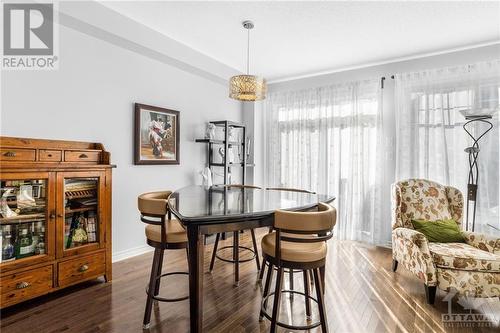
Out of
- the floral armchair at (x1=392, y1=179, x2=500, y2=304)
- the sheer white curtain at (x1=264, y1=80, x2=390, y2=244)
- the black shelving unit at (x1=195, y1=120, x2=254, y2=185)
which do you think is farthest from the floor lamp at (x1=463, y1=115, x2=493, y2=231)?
the black shelving unit at (x1=195, y1=120, x2=254, y2=185)

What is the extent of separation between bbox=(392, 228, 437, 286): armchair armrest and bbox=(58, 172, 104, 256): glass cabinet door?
2.92m

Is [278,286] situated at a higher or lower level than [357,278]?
higher

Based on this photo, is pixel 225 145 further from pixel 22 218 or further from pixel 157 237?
pixel 22 218

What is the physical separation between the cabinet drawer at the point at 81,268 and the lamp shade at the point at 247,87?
209 centimetres

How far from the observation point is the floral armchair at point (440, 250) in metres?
2.27

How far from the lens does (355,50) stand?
12.3ft

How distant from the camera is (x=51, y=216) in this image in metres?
2.36

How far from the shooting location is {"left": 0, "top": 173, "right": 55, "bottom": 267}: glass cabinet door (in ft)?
7.04

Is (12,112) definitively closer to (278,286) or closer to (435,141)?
(278,286)

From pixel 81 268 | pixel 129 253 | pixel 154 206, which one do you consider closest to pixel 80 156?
pixel 81 268

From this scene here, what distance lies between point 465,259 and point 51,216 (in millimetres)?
3443

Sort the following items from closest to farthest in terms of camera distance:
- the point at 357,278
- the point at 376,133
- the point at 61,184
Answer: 1. the point at 61,184
2. the point at 357,278
3. the point at 376,133

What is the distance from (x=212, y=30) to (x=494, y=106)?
3489 mm

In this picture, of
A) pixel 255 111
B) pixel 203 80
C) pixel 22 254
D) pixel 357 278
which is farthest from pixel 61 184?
pixel 255 111
